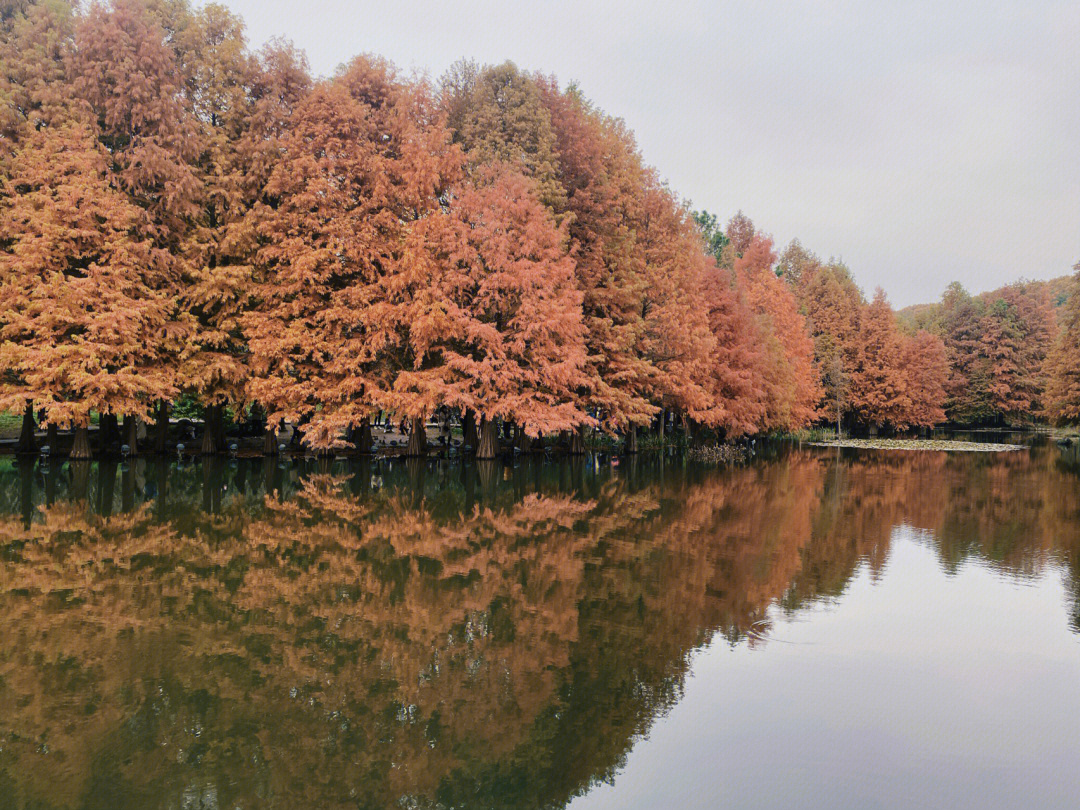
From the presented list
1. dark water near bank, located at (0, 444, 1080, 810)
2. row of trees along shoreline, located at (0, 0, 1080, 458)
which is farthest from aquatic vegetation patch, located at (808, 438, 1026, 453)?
dark water near bank, located at (0, 444, 1080, 810)

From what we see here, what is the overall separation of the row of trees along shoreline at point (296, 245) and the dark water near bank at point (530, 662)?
13.5 m

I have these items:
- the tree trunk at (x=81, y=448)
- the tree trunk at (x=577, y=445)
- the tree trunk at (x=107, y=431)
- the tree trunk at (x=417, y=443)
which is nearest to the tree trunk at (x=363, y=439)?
the tree trunk at (x=417, y=443)

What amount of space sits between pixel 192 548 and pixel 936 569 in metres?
13.6

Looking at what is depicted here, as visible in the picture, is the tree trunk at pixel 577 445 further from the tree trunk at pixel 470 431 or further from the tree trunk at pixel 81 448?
the tree trunk at pixel 81 448

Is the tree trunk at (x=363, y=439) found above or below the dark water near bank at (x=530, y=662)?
above

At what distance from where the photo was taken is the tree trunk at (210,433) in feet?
115

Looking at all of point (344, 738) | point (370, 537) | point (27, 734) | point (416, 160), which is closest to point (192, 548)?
point (370, 537)

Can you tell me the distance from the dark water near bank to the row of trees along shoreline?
1351 centimetres

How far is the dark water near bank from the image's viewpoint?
5.81 m

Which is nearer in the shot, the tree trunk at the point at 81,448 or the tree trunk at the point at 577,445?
the tree trunk at the point at 81,448

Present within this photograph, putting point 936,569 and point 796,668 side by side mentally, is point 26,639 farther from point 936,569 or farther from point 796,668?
point 936,569

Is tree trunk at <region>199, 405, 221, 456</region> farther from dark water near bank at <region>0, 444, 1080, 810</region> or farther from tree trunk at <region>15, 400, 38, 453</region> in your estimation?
dark water near bank at <region>0, 444, 1080, 810</region>

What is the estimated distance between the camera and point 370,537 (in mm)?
15062

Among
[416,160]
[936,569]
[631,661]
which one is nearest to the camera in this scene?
[631,661]
